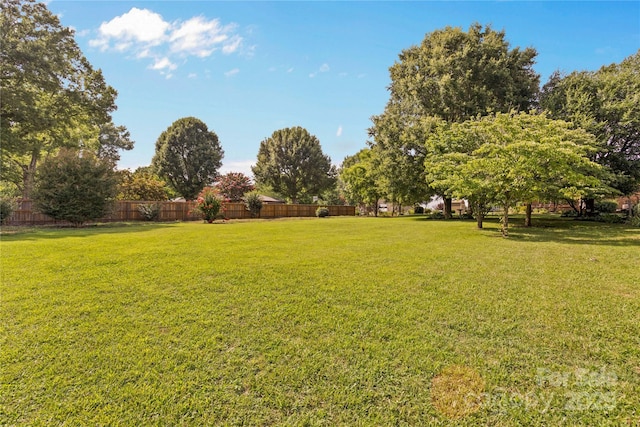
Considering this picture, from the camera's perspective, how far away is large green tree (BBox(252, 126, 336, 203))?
39875mm

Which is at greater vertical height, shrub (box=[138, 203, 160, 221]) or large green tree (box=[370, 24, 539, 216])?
large green tree (box=[370, 24, 539, 216])

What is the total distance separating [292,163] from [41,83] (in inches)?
1053

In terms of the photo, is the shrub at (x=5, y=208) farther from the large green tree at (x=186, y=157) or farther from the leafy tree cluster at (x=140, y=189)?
the large green tree at (x=186, y=157)

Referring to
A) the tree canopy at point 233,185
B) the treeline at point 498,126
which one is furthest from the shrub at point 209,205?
the treeline at point 498,126

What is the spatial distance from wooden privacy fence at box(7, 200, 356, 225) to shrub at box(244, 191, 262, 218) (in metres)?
0.80

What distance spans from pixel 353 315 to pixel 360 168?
94.8ft

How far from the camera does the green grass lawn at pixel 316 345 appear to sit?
2078mm

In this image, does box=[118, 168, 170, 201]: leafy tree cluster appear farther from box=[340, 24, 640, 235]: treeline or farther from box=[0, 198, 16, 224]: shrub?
box=[340, 24, 640, 235]: treeline

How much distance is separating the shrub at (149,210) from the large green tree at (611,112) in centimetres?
2432

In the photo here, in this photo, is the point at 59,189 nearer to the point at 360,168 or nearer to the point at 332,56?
the point at 332,56

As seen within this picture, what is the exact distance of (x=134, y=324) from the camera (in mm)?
3166

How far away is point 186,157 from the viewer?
116ft

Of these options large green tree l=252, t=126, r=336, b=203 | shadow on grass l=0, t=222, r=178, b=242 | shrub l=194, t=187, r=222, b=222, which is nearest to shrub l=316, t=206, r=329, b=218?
large green tree l=252, t=126, r=336, b=203

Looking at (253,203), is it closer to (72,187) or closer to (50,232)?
(72,187)
